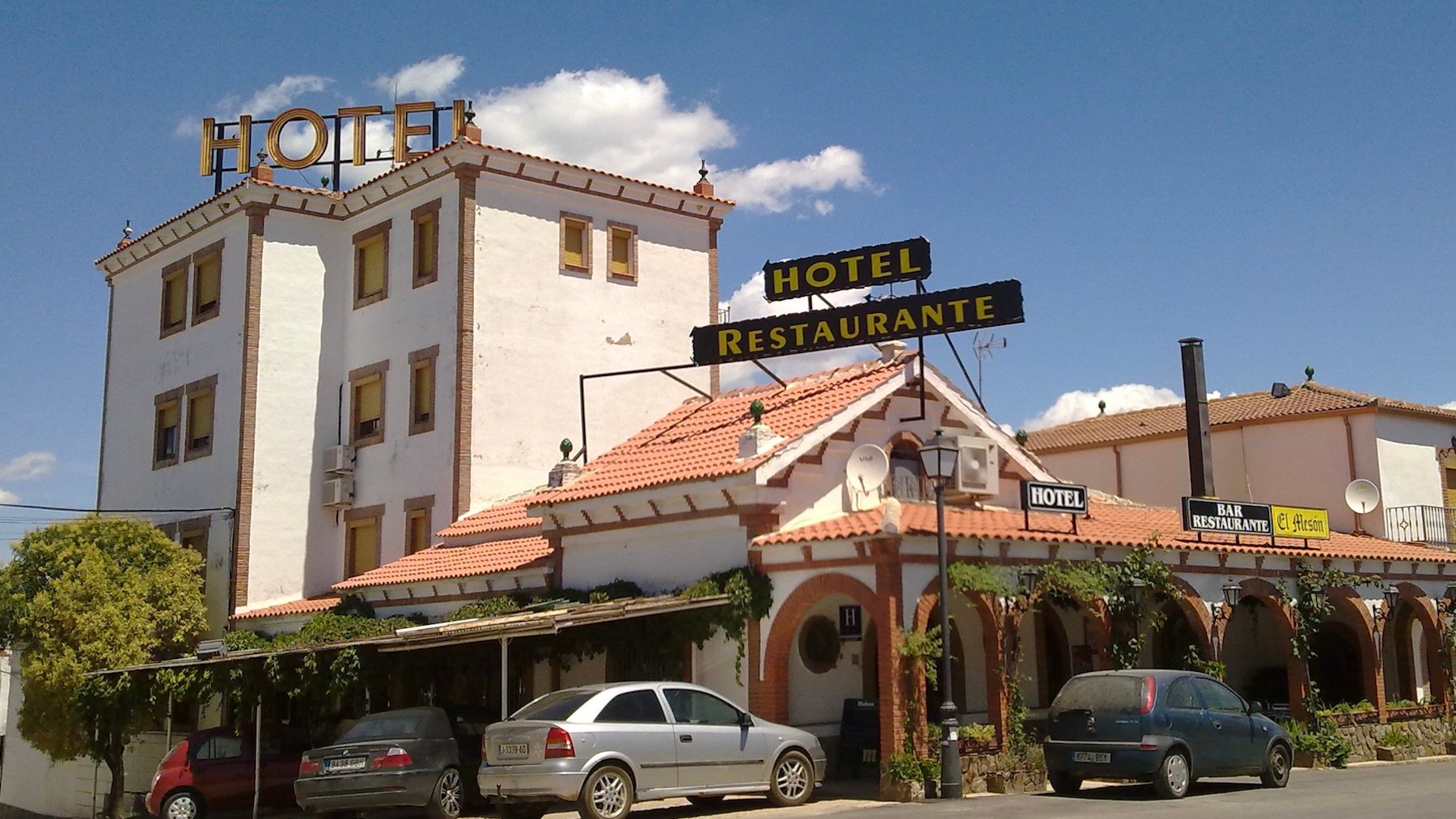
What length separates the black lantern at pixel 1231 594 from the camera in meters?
21.6

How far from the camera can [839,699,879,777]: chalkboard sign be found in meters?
18.8

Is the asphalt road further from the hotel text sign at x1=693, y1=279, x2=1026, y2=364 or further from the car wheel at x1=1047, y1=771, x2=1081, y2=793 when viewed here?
the hotel text sign at x1=693, y1=279, x2=1026, y2=364

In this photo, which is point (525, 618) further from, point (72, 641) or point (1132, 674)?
point (72, 641)

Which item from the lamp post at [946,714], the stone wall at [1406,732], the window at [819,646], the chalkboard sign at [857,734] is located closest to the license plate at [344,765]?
the window at [819,646]

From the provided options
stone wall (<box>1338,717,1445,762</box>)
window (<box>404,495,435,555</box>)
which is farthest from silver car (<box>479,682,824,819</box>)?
window (<box>404,495,435,555</box>)

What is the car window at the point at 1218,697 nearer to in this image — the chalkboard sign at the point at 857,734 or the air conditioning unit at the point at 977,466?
the air conditioning unit at the point at 977,466

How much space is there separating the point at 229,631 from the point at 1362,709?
74.3 feet

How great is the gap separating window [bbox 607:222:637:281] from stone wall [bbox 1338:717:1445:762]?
→ 1738cm

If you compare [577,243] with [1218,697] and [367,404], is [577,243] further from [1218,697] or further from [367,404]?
[1218,697]

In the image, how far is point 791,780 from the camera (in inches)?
641

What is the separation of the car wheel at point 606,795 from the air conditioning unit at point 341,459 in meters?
18.1

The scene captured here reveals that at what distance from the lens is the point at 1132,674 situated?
16766 millimetres

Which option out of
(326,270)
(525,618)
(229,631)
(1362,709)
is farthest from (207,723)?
(1362,709)

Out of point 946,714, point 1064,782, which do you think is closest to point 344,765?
point 946,714
